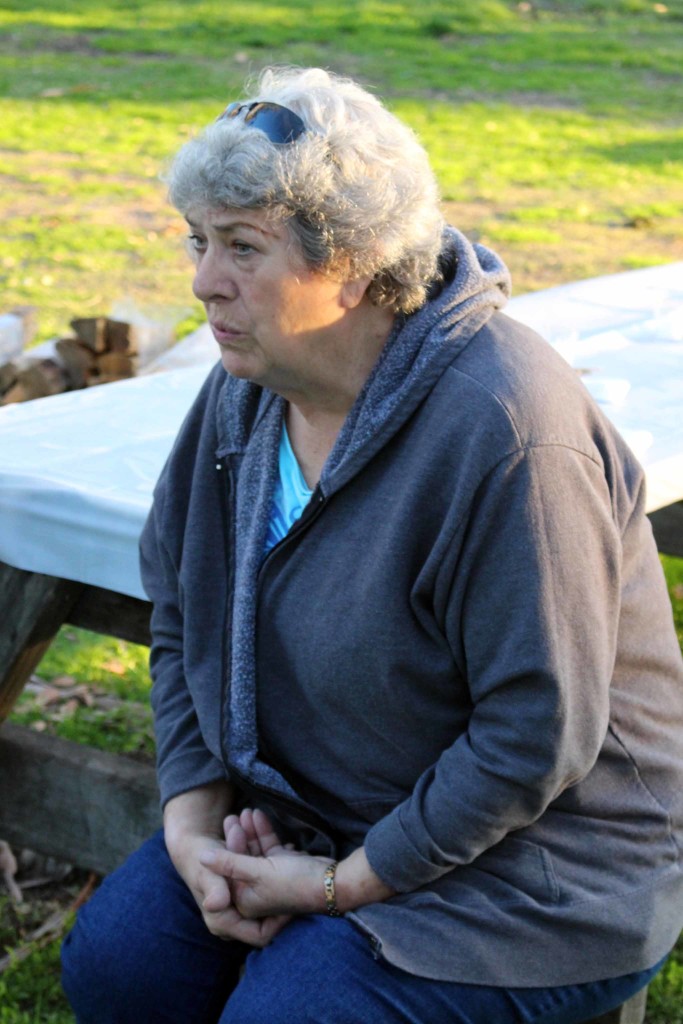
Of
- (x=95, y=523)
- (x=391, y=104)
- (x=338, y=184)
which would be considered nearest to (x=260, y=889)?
(x=95, y=523)

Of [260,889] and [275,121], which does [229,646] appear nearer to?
[260,889]

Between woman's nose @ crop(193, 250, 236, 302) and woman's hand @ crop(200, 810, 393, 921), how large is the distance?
80 cm

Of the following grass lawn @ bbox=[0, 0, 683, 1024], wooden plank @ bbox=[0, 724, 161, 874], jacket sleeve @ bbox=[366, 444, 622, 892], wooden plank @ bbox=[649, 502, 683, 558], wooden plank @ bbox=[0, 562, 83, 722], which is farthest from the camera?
grass lawn @ bbox=[0, 0, 683, 1024]

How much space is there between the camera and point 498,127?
37.2 ft

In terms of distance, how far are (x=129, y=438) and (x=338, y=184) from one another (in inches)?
37.8

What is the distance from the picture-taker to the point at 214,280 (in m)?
1.83

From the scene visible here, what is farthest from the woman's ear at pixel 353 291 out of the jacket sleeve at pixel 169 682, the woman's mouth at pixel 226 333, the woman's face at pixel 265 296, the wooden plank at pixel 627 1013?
the wooden plank at pixel 627 1013

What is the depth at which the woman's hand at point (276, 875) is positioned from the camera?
1.78 m

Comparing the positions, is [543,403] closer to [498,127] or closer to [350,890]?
[350,890]

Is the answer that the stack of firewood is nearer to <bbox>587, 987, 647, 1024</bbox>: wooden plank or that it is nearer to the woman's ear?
the woman's ear

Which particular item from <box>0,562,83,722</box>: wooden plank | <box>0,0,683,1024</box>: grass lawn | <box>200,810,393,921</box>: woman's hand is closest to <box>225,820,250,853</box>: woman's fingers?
<box>200,810,393,921</box>: woman's hand

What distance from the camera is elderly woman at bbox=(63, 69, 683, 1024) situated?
5.40 feet

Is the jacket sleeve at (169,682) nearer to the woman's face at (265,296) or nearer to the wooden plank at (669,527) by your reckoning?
the woman's face at (265,296)

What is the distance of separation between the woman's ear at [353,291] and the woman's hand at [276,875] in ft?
2.56
